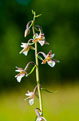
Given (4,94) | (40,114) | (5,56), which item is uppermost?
(5,56)

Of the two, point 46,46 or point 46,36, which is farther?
point 46,36

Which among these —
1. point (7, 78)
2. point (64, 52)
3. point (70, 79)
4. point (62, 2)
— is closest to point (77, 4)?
point (62, 2)

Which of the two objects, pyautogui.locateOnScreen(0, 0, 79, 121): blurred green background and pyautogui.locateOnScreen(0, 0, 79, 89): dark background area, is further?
pyautogui.locateOnScreen(0, 0, 79, 89): dark background area

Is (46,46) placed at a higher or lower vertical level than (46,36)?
lower

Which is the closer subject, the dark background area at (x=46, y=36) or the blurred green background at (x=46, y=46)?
the blurred green background at (x=46, y=46)

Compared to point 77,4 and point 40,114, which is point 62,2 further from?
point 40,114
